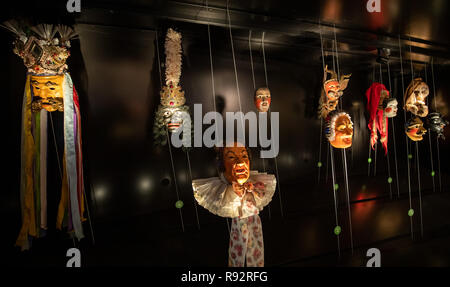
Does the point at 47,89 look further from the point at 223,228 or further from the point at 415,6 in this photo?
the point at 415,6

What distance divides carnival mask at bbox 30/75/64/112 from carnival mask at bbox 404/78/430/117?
259 centimetres

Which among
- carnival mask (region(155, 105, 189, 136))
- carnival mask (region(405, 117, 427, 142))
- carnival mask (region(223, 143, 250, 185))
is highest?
carnival mask (region(155, 105, 189, 136))

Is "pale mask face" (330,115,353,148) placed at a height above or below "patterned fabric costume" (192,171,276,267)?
above

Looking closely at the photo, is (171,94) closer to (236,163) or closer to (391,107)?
(236,163)

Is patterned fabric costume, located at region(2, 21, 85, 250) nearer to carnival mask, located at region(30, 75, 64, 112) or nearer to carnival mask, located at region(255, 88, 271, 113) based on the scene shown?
carnival mask, located at region(30, 75, 64, 112)

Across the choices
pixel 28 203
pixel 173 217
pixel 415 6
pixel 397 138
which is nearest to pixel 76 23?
pixel 28 203

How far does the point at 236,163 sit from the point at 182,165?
962 millimetres

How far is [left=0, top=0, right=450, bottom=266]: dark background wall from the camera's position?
4.59ft

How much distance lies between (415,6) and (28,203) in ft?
7.95

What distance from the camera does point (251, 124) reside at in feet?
7.43

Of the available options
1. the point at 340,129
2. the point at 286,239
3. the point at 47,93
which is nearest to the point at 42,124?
the point at 47,93

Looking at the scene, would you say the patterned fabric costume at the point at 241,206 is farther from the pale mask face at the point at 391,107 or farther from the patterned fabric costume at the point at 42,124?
the pale mask face at the point at 391,107

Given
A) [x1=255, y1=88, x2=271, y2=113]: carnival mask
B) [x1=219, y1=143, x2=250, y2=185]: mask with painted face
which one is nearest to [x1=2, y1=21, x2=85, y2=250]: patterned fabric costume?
[x1=219, y1=143, x2=250, y2=185]: mask with painted face

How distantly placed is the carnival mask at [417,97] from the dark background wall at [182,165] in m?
0.38
